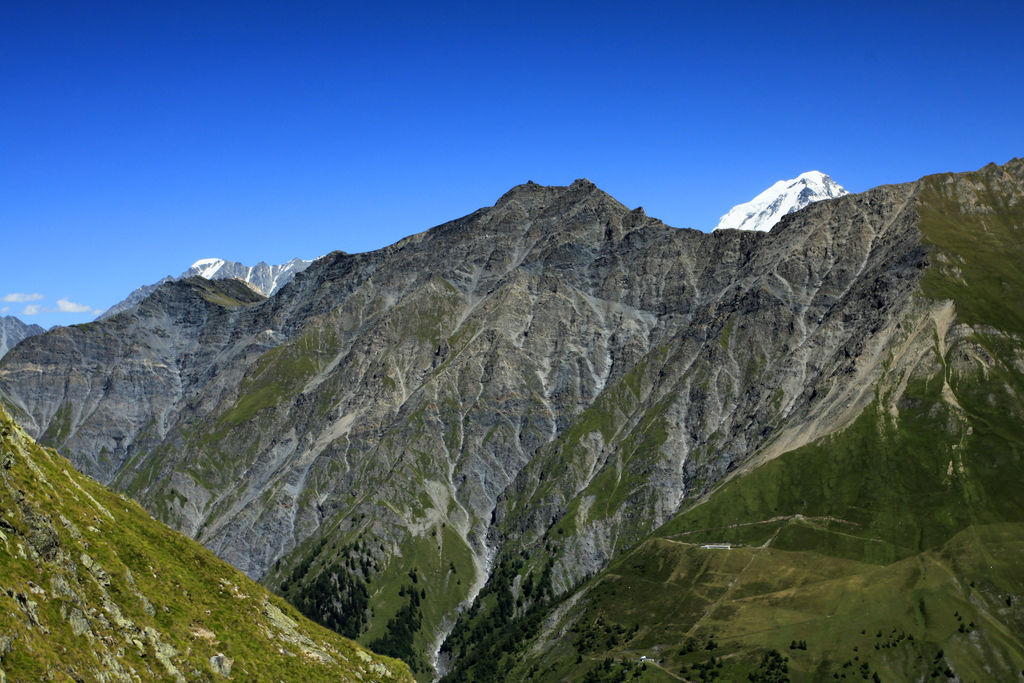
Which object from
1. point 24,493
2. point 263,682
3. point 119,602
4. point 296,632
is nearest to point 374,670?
point 296,632

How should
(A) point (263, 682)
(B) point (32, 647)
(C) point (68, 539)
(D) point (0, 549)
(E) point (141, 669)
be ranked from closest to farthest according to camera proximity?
(B) point (32, 647) < (D) point (0, 549) < (E) point (141, 669) < (C) point (68, 539) < (A) point (263, 682)

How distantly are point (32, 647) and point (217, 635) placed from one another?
3128 cm

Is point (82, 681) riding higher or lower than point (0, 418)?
lower

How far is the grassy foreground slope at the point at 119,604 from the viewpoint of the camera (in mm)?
69250

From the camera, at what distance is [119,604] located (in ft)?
275

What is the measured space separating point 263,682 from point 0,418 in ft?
129

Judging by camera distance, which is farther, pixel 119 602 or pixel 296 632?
pixel 296 632

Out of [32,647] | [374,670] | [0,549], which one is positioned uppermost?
[0,549]

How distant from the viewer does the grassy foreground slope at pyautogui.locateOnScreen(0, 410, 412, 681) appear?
2726 inches

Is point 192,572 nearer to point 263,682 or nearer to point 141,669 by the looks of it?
point 263,682

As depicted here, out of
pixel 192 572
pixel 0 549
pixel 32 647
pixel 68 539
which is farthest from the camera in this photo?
pixel 192 572

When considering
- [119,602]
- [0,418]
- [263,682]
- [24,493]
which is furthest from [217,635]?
[0,418]

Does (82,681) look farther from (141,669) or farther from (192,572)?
(192,572)

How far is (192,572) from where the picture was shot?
10594 centimetres
